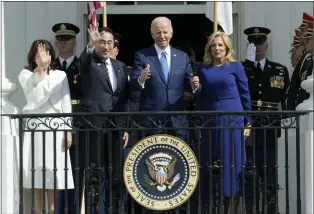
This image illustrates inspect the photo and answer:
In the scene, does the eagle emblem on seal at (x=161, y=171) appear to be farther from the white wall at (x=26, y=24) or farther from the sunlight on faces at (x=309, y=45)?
the white wall at (x=26, y=24)

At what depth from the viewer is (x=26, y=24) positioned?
9.82 m

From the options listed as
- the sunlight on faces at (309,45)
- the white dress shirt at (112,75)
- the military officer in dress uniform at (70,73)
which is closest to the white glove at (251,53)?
the sunlight on faces at (309,45)

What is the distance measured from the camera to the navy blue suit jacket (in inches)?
307

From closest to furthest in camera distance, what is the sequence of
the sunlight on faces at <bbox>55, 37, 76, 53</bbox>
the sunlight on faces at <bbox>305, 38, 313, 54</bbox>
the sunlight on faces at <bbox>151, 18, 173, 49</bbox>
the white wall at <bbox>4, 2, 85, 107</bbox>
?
the sunlight on faces at <bbox>151, 18, 173, 49</bbox>
the sunlight on faces at <bbox>305, 38, 313, 54</bbox>
the sunlight on faces at <bbox>55, 37, 76, 53</bbox>
the white wall at <bbox>4, 2, 85, 107</bbox>

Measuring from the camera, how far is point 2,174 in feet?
25.1

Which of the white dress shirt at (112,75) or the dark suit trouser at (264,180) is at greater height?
the white dress shirt at (112,75)

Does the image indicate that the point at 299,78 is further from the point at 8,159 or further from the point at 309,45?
the point at 8,159

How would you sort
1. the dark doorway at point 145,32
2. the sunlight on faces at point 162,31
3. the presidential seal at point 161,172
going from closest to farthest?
the presidential seal at point 161,172 → the sunlight on faces at point 162,31 → the dark doorway at point 145,32

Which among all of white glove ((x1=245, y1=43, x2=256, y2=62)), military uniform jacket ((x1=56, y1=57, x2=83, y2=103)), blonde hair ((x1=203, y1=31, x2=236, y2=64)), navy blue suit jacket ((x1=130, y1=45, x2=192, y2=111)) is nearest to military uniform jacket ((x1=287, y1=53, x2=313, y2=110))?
white glove ((x1=245, y1=43, x2=256, y2=62))

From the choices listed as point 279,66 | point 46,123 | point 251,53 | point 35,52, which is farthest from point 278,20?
point 46,123

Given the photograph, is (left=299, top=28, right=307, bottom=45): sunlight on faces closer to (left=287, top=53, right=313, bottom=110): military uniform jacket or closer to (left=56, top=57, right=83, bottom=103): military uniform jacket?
(left=287, top=53, right=313, bottom=110): military uniform jacket

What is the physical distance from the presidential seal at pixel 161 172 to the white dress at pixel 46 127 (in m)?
0.65

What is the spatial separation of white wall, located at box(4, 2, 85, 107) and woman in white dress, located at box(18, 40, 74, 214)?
5.41 feet

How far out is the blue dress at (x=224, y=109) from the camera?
7.79 m
